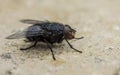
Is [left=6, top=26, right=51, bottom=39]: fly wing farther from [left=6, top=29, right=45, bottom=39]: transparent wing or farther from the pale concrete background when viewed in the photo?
the pale concrete background

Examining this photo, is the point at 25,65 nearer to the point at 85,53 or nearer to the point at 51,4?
the point at 85,53

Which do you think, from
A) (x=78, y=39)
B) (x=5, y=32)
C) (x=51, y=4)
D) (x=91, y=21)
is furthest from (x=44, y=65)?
A: (x=51, y=4)

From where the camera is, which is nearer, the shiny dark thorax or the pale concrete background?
the pale concrete background

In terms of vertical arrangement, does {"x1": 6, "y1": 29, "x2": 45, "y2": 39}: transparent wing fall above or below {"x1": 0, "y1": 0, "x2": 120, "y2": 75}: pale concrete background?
above

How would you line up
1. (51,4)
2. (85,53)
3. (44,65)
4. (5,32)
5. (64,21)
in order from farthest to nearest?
(51,4)
(64,21)
(5,32)
(85,53)
(44,65)

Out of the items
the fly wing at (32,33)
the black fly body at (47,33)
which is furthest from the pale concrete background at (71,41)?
the fly wing at (32,33)

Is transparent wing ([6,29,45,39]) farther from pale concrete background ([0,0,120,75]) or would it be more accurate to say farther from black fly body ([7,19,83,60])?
pale concrete background ([0,0,120,75])

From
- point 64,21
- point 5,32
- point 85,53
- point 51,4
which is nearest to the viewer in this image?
point 85,53

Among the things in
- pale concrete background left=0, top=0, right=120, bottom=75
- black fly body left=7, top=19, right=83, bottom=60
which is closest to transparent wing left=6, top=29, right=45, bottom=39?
black fly body left=7, top=19, right=83, bottom=60
